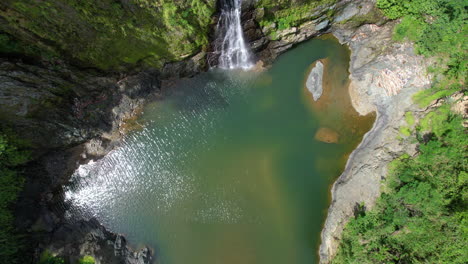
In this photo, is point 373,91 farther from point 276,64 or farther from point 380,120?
point 276,64

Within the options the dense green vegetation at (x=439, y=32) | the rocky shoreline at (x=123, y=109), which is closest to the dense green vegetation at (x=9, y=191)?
the rocky shoreline at (x=123, y=109)

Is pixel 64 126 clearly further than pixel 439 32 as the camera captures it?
Yes

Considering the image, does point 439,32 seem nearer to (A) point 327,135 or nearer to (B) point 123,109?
(A) point 327,135

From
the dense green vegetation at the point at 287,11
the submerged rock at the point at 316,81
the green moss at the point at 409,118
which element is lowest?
the green moss at the point at 409,118

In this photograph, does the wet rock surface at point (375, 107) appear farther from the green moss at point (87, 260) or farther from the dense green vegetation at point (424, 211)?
the green moss at point (87, 260)

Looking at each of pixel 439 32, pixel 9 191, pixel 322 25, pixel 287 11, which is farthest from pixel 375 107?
pixel 9 191

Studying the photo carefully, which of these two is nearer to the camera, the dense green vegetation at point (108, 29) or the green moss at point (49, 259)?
the dense green vegetation at point (108, 29)
